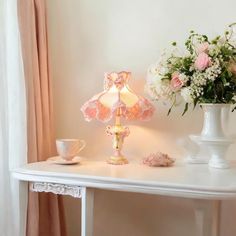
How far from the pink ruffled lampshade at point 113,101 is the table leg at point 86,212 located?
1.43ft

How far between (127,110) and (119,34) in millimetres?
505

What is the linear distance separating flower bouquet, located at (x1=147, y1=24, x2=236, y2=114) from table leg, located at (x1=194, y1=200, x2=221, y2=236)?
543mm

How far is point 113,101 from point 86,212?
1.83 feet

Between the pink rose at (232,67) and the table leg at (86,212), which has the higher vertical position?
the pink rose at (232,67)

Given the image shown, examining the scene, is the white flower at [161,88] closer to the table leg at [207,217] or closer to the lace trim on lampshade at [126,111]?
the lace trim on lampshade at [126,111]

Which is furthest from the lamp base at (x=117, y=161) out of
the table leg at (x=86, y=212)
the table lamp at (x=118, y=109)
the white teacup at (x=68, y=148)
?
the table leg at (x=86, y=212)

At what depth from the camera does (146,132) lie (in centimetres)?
199

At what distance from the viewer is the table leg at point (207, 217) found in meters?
1.74

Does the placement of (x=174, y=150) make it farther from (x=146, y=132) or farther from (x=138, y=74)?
(x=138, y=74)

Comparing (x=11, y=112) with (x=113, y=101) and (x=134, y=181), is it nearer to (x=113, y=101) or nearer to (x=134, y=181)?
(x=113, y=101)

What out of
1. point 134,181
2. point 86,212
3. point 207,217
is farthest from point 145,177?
point 207,217

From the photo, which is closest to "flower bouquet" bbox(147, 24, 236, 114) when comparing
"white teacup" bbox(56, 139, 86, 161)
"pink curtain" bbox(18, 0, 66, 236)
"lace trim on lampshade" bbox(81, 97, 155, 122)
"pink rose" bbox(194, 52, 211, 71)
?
"pink rose" bbox(194, 52, 211, 71)

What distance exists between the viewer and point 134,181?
55.2 inches

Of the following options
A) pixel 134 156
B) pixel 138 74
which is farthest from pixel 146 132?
pixel 138 74
